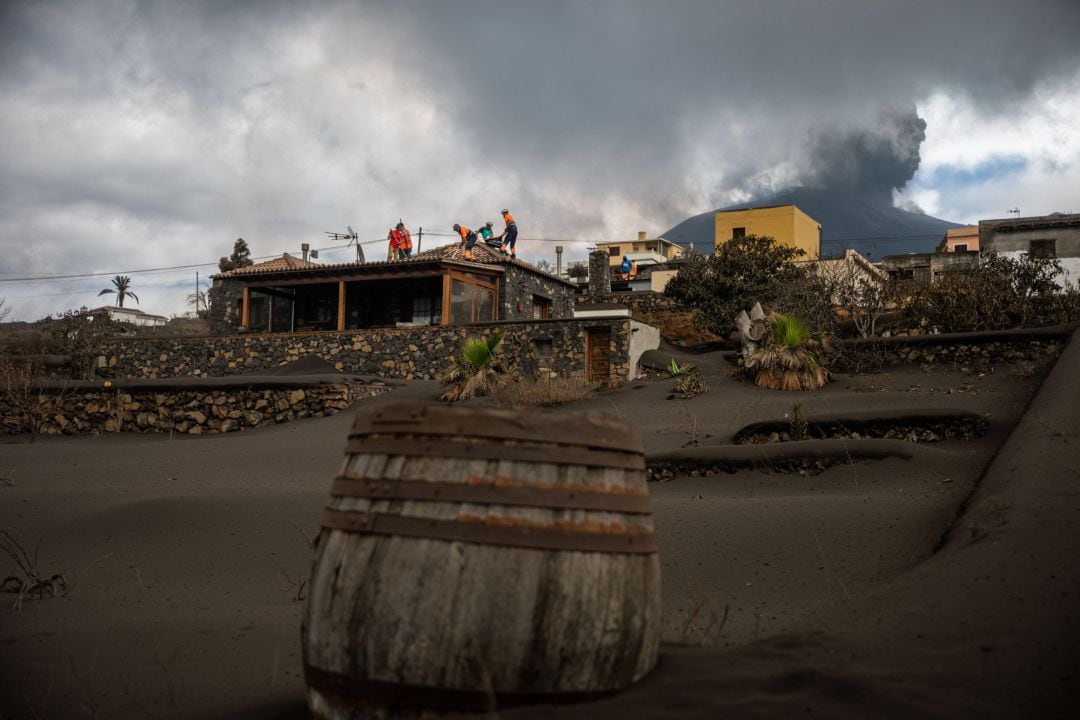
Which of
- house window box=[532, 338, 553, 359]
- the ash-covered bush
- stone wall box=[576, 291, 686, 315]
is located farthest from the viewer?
stone wall box=[576, 291, 686, 315]

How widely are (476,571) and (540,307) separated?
95.3ft

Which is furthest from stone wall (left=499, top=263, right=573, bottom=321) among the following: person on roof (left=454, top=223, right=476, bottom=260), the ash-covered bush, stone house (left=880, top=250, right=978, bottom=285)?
stone house (left=880, top=250, right=978, bottom=285)

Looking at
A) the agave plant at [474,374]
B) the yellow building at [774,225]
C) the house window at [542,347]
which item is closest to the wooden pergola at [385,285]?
the house window at [542,347]

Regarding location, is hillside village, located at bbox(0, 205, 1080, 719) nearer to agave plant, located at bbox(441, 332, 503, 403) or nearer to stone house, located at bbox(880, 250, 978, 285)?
agave plant, located at bbox(441, 332, 503, 403)

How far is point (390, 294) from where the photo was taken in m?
29.7

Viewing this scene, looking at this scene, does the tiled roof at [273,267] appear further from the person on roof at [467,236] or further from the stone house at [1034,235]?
the stone house at [1034,235]

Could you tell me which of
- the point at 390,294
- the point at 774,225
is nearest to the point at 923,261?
the point at 774,225

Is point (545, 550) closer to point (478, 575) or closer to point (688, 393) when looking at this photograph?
point (478, 575)

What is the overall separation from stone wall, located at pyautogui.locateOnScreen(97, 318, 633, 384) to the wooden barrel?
1844 centimetres

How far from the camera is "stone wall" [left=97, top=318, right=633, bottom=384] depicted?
21734 mm

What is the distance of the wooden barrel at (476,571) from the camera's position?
87.5 inches

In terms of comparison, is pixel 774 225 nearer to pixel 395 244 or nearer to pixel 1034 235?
pixel 1034 235

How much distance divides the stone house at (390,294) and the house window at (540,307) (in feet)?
0.14

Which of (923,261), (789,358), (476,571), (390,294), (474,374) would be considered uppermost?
(923,261)
